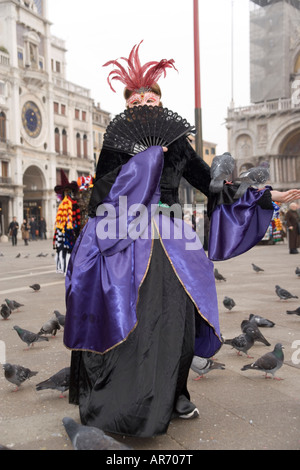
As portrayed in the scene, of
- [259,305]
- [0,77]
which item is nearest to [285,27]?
[0,77]

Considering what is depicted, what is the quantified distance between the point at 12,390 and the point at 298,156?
42.5 m

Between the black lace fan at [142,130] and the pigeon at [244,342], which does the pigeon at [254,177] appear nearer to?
the black lace fan at [142,130]

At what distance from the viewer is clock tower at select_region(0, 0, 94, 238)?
37.5m

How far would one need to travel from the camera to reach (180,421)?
275 centimetres

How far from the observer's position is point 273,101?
140 feet

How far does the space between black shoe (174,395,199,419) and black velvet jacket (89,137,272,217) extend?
1.14 metres

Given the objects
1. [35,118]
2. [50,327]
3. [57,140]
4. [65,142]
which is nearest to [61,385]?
[50,327]

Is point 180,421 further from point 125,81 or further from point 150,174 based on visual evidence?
point 125,81

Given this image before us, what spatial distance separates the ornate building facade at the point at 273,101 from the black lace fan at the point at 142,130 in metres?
39.5

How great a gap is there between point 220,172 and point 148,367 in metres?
1.27

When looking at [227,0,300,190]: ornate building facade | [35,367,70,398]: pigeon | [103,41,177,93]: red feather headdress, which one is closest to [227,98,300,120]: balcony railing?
[227,0,300,190]: ornate building facade

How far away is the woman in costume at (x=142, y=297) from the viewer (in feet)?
8.30

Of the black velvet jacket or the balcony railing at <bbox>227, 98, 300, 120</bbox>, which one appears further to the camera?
the balcony railing at <bbox>227, 98, 300, 120</bbox>

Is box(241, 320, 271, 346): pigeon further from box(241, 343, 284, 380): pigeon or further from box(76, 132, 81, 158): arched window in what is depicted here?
box(76, 132, 81, 158): arched window
